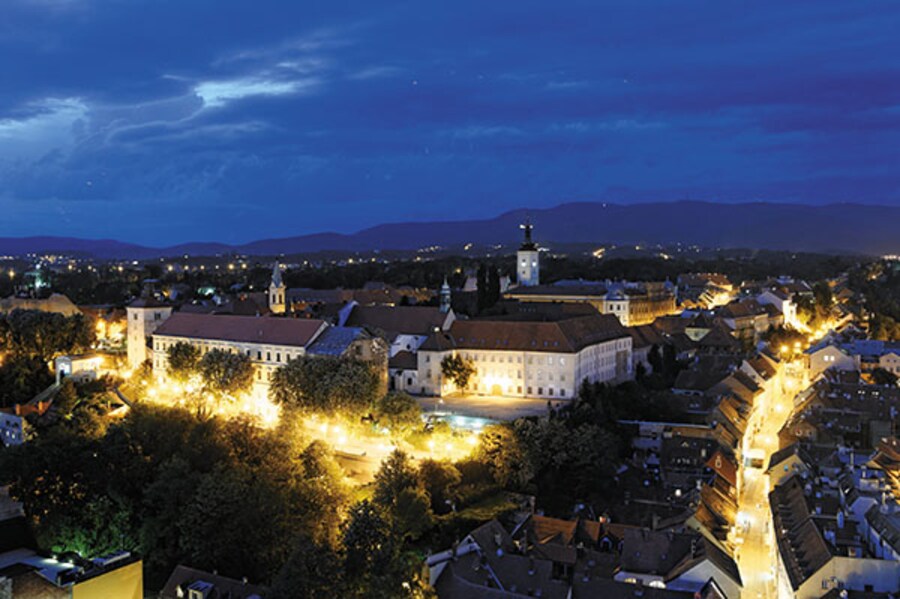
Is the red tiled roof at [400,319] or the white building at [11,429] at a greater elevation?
the red tiled roof at [400,319]

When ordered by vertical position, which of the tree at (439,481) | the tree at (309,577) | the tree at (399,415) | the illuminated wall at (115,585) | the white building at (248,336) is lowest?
the illuminated wall at (115,585)

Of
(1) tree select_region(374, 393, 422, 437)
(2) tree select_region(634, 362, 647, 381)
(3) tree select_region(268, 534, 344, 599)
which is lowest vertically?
(3) tree select_region(268, 534, 344, 599)

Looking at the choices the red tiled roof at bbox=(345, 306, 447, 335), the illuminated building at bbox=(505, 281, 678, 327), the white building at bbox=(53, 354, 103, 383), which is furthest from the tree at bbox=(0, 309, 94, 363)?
the illuminated building at bbox=(505, 281, 678, 327)

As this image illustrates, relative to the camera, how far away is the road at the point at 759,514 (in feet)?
116

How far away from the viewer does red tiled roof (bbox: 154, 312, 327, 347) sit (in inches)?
2137

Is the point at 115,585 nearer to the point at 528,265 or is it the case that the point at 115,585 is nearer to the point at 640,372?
the point at 640,372

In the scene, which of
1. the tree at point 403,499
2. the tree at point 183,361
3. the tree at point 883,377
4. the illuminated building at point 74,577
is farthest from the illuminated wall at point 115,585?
the tree at point 883,377

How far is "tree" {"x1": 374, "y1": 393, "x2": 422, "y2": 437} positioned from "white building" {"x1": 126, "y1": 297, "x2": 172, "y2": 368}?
2852 cm

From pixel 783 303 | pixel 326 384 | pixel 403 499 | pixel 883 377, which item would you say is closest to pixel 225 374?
pixel 326 384

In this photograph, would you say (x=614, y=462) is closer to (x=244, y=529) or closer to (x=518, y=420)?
(x=518, y=420)

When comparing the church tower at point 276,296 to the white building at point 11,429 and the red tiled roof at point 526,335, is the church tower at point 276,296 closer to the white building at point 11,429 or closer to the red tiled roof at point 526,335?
the red tiled roof at point 526,335

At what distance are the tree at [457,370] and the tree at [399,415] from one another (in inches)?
332

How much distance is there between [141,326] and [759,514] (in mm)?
46633

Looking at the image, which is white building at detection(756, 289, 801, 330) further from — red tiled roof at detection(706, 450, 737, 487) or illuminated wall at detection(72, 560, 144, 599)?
illuminated wall at detection(72, 560, 144, 599)
